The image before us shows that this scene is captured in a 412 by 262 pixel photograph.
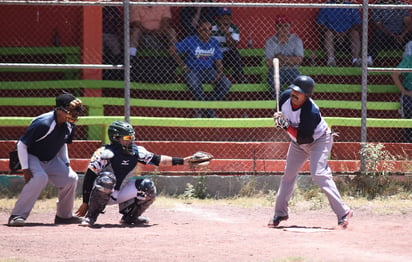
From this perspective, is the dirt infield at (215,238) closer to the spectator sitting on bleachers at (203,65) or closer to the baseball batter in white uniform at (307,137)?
the baseball batter in white uniform at (307,137)

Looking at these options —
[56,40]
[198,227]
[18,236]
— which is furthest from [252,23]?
[18,236]

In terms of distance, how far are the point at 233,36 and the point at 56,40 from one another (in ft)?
9.52

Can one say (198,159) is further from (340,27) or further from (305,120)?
(340,27)

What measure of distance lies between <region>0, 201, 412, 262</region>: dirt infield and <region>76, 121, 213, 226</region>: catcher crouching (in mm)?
254

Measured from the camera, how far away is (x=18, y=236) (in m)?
8.29

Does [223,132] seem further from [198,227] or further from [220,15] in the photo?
[198,227]

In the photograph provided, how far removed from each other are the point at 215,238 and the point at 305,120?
5.45ft

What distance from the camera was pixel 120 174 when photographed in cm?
910

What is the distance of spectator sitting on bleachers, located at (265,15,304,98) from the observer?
40.6ft

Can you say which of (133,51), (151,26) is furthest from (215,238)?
(151,26)

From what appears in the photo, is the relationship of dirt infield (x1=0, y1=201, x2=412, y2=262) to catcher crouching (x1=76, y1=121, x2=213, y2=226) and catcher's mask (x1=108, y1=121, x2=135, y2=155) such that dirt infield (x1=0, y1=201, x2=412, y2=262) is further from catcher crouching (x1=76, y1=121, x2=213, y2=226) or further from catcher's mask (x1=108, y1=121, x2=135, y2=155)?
catcher's mask (x1=108, y1=121, x2=135, y2=155)

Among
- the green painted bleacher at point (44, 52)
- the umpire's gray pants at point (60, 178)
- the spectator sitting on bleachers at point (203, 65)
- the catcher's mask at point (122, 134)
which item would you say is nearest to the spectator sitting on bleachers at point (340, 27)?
the spectator sitting on bleachers at point (203, 65)

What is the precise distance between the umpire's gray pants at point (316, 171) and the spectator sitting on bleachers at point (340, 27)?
14.4 ft

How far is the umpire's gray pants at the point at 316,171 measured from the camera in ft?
28.7
